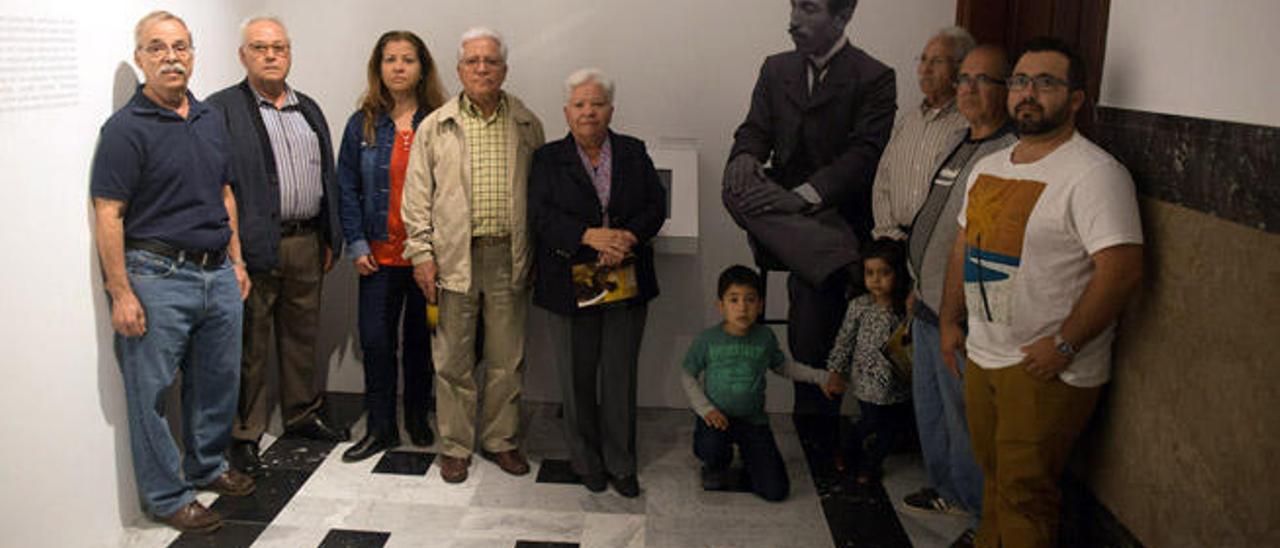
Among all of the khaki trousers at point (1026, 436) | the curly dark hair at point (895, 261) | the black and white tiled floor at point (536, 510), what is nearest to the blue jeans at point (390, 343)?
the black and white tiled floor at point (536, 510)

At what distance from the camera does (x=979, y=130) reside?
10.7ft

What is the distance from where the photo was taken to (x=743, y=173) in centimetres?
414

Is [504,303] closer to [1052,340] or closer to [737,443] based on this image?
[737,443]

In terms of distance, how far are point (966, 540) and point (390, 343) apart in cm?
227

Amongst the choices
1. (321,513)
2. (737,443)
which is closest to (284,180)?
(321,513)

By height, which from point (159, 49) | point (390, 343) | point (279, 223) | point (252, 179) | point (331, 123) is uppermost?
point (159, 49)

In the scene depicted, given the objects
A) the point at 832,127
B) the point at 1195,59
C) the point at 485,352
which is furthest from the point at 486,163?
the point at 1195,59

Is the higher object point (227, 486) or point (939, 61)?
point (939, 61)

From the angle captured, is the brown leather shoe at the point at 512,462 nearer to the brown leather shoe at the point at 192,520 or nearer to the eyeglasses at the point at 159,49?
the brown leather shoe at the point at 192,520

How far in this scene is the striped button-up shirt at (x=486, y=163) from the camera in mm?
3715

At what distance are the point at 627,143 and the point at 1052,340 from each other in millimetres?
1605

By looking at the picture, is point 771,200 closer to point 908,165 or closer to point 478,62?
point 908,165

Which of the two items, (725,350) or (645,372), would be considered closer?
(725,350)

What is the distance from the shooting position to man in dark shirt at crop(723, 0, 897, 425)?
402 cm
